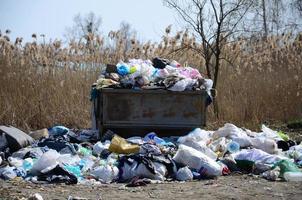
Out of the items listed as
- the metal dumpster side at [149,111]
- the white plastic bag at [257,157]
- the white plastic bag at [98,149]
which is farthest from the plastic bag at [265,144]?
the white plastic bag at [98,149]

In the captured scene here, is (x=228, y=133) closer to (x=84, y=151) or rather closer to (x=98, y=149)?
(x=98, y=149)

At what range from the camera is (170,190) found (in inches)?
198

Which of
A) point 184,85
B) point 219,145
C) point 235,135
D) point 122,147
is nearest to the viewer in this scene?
point 122,147

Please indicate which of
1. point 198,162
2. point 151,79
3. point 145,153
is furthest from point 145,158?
point 151,79

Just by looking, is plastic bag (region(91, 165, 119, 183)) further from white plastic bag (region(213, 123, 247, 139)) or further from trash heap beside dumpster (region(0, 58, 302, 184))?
white plastic bag (region(213, 123, 247, 139))

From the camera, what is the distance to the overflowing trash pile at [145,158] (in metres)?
5.65

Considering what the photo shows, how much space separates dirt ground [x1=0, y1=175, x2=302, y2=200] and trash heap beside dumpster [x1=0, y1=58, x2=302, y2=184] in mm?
232

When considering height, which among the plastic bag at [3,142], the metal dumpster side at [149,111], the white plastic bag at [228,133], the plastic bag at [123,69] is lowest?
the plastic bag at [3,142]

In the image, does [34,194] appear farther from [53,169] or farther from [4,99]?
[4,99]

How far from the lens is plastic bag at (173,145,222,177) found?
230 inches

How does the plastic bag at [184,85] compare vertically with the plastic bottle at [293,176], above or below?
above

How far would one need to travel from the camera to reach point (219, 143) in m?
7.27

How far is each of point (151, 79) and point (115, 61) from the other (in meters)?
3.00

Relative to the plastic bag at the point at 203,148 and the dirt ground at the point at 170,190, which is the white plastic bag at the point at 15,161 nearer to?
the dirt ground at the point at 170,190
